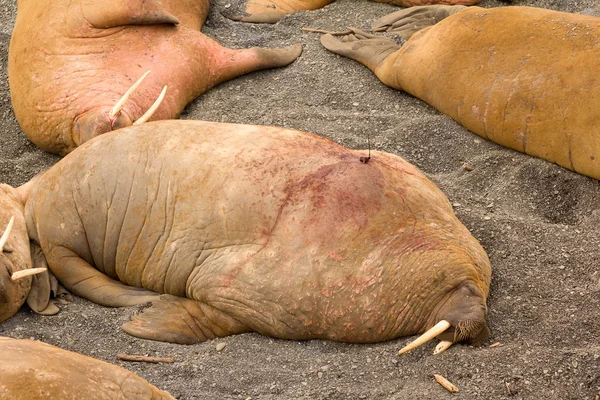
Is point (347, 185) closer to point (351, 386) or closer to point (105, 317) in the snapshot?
point (351, 386)

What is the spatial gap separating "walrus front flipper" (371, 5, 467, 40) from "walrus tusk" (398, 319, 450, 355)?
2.96 metres

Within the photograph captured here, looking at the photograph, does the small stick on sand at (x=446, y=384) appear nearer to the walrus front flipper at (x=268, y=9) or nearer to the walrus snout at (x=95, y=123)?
the walrus snout at (x=95, y=123)

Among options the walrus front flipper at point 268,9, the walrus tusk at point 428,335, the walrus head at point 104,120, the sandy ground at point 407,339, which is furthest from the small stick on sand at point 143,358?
the walrus front flipper at point 268,9

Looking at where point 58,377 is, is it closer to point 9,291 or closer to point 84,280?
point 9,291

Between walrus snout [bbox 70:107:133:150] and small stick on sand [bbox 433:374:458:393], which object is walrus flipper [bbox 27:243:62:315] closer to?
walrus snout [bbox 70:107:133:150]

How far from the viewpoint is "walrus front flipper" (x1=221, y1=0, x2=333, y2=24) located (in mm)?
6348

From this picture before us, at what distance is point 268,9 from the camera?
21.0 feet

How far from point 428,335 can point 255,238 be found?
753 millimetres

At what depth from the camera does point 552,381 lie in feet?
10.2

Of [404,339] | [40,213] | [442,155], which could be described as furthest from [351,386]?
[442,155]

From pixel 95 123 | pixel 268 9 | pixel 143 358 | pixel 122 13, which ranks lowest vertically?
pixel 143 358

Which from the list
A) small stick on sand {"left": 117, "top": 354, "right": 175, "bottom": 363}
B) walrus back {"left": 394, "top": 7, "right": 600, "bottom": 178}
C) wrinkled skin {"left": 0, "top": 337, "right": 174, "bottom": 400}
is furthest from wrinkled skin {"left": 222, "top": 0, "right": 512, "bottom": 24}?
wrinkled skin {"left": 0, "top": 337, "right": 174, "bottom": 400}

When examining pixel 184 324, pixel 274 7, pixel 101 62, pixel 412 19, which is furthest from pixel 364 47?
pixel 184 324

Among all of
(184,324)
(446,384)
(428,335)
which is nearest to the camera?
(446,384)
